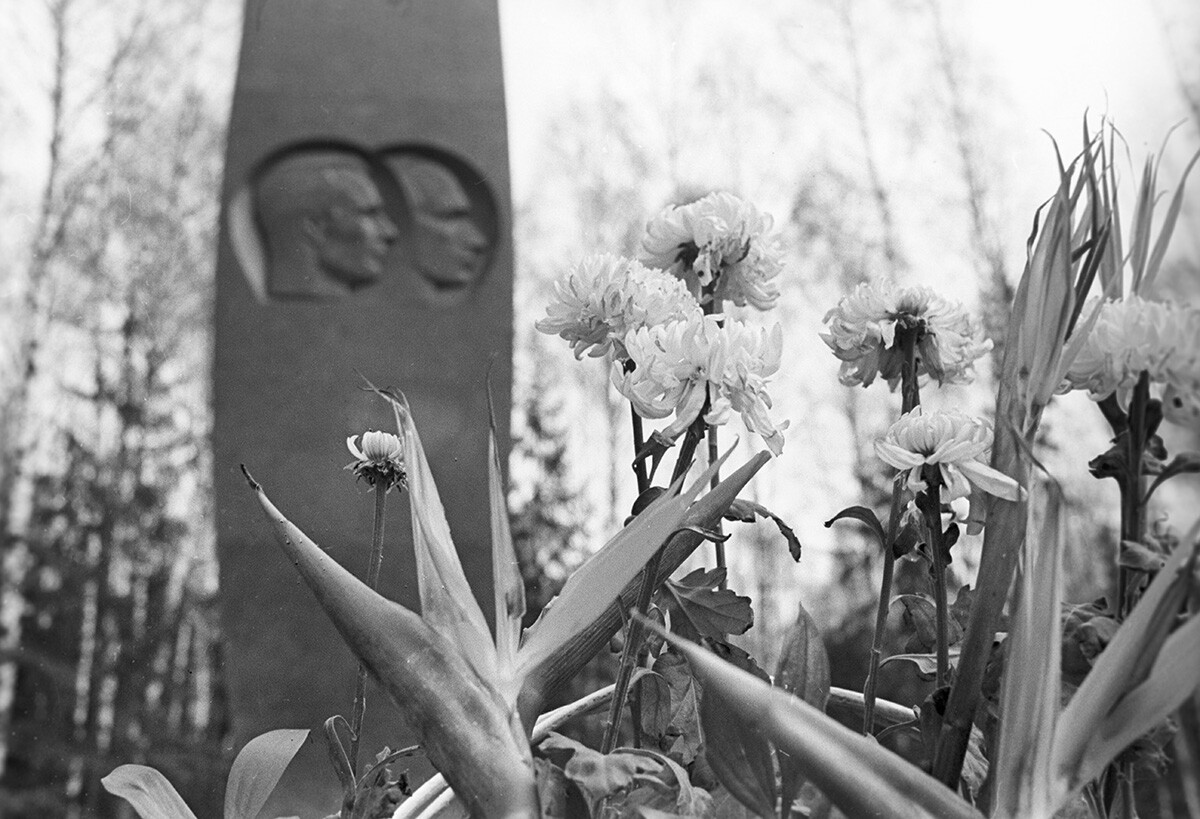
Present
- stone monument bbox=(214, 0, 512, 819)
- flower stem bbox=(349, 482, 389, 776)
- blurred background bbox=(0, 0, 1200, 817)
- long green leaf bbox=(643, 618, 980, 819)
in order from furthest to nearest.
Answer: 1. blurred background bbox=(0, 0, 1200, 817)
2. stone monument bbox=(214, 0, 512, 819)
3. flower stem bbox=(349, 482, 389, 776)
4. long green leaf bbox=(643, 618, 980, 819)

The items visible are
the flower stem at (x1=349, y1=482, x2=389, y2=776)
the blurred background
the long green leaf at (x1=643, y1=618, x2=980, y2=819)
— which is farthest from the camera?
the blurred background

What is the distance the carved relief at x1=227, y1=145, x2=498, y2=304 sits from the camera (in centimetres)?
87

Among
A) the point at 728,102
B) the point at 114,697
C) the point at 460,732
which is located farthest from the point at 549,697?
the point at 114,697

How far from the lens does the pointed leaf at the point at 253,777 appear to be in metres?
0.20

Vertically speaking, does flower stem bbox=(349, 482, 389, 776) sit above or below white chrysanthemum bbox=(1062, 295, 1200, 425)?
below

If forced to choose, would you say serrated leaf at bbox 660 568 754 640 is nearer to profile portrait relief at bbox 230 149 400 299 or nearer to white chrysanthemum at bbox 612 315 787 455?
white chrysanthemum at bbox 612 315 787 455

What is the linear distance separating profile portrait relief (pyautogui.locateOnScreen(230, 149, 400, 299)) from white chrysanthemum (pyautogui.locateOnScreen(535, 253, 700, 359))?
686mm

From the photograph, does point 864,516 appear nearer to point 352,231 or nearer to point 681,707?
point 681,707

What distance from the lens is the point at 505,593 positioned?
16cm

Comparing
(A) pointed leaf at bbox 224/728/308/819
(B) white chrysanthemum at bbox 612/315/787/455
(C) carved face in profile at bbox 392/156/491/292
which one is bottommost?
(A) pointed leaf at bbox 224/728/308/819

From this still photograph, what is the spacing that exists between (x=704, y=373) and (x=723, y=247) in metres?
0.08

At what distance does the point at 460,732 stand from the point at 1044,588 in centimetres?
9

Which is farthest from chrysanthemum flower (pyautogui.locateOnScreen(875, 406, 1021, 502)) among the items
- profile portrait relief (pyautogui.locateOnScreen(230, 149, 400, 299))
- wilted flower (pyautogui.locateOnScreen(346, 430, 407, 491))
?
profile portrait relief (pyautogui.locateOnScreen(230, 149, 400, 299))

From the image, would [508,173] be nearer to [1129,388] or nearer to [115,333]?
[1129,388]
